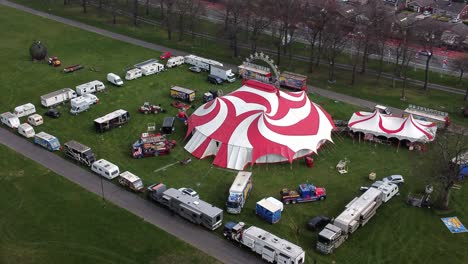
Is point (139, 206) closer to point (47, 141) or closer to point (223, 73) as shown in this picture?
point (47, 141)

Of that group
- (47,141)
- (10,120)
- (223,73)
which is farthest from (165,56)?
(47,141)

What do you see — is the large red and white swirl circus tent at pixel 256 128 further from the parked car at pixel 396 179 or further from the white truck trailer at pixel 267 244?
the white truck trailer at pixel 267 244

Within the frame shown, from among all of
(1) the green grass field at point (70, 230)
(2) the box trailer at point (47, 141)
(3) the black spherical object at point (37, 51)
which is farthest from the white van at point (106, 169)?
(3) the black spherical object at point (37, 51)

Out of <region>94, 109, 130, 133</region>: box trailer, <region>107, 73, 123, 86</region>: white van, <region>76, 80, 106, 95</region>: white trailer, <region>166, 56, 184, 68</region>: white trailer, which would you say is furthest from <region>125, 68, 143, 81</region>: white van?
<region>94, 109, 130, 133</region>: box trailer

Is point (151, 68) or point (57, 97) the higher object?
point (151, 68)

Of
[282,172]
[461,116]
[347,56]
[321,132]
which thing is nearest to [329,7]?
[347,56]
